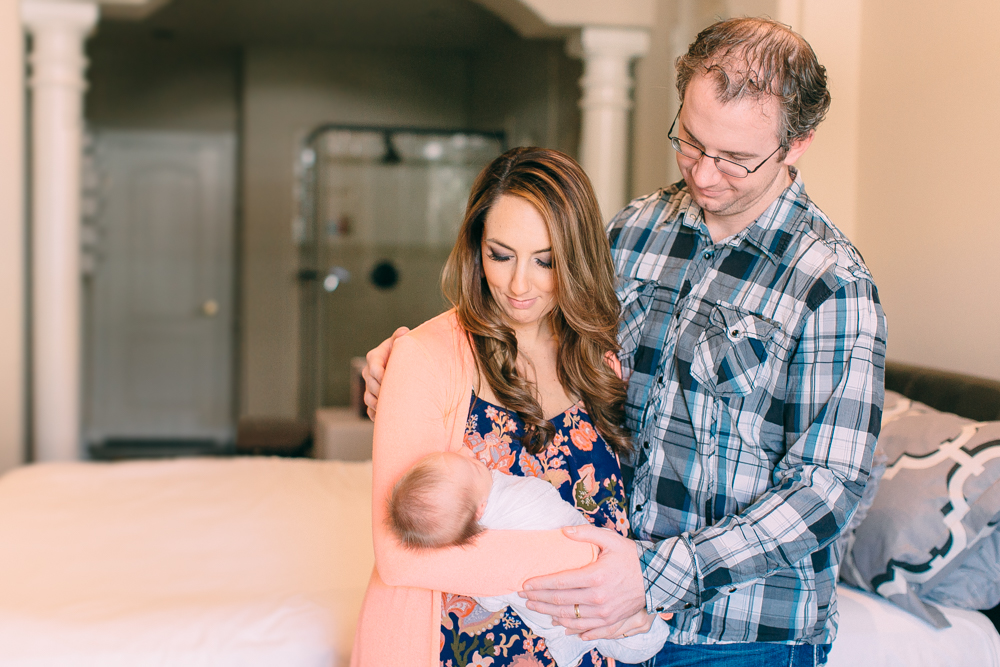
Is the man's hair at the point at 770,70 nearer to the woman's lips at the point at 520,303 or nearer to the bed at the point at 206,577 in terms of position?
the woman's lips at the point at 520,303

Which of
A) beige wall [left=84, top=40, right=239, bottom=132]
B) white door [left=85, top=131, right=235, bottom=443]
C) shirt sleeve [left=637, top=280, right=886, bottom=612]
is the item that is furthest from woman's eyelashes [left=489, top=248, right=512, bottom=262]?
beige wall [left=84, top=40, right=239, bottom=132]

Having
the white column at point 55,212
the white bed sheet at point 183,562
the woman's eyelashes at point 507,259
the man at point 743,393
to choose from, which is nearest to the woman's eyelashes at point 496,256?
the woman's eyelashes at point 507,259

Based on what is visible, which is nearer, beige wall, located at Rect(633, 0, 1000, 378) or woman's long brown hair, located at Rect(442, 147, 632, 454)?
woman's long brown hair, located at Rect(442, 147, 632, 454)

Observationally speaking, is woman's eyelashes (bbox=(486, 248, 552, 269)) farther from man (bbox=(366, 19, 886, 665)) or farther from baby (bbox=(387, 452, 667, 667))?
baby (bbox=(387, 452, 667, 667))

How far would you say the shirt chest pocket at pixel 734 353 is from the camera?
1.26 metres

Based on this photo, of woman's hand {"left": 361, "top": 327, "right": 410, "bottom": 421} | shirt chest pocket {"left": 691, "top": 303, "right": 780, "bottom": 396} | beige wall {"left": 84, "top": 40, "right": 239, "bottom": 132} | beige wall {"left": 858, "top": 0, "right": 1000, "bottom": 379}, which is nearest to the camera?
shirt chest pocket {"left": 691, "top": 303, "right": 780, "bottom": 396}

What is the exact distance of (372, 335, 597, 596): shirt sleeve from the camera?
116cm

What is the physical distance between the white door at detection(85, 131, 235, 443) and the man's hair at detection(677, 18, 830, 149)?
5467mm

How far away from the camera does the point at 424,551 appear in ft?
3.85

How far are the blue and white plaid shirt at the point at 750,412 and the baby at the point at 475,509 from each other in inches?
6.4

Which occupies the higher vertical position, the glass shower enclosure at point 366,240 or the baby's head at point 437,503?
the glass shower enclosure at point 366,240

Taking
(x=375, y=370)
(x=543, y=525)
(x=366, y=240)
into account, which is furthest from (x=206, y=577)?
(x=366, y=240)

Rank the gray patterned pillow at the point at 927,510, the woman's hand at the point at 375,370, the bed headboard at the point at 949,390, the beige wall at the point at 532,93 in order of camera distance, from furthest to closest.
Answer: the beige wall at the point at 532,93 → the bed headboard at the point at 949,390 → the gray patterned pillow at the point at 927,510 → the woman's hand at the point at 375,370

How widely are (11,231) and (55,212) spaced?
0.61 feet
